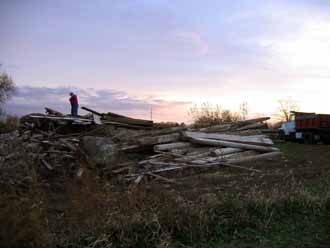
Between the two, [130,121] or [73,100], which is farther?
[73,100]

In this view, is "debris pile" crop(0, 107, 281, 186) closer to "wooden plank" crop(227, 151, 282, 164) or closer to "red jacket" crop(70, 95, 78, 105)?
"wooden plank" crop(227, 151, 282, 164)

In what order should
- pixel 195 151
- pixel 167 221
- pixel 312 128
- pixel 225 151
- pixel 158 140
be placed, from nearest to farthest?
pixel 167 221, pixel 225 151, pixel 195 151, pixel 158 140, pixel 312 128

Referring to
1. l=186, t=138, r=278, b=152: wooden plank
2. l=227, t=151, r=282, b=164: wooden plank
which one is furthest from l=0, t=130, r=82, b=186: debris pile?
l=227, t=151, r=282, b=164: wooden plank

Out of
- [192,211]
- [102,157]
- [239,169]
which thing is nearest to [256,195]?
[192,211]

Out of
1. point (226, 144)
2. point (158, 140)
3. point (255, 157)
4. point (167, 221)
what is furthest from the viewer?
point (158, 140)

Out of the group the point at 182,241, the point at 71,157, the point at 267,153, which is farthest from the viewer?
the point at 267,153

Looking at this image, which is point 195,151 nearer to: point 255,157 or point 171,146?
point 171,146

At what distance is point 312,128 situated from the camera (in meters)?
22.7

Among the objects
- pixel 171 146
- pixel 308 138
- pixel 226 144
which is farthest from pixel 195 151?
pixel 308 138

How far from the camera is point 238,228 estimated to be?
6.41 meters

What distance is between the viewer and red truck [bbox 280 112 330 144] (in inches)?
875

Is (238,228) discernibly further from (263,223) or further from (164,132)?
(164,132)

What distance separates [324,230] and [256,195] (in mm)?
1337

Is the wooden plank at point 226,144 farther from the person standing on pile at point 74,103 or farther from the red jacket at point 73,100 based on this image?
the red jacket at point 73,100
